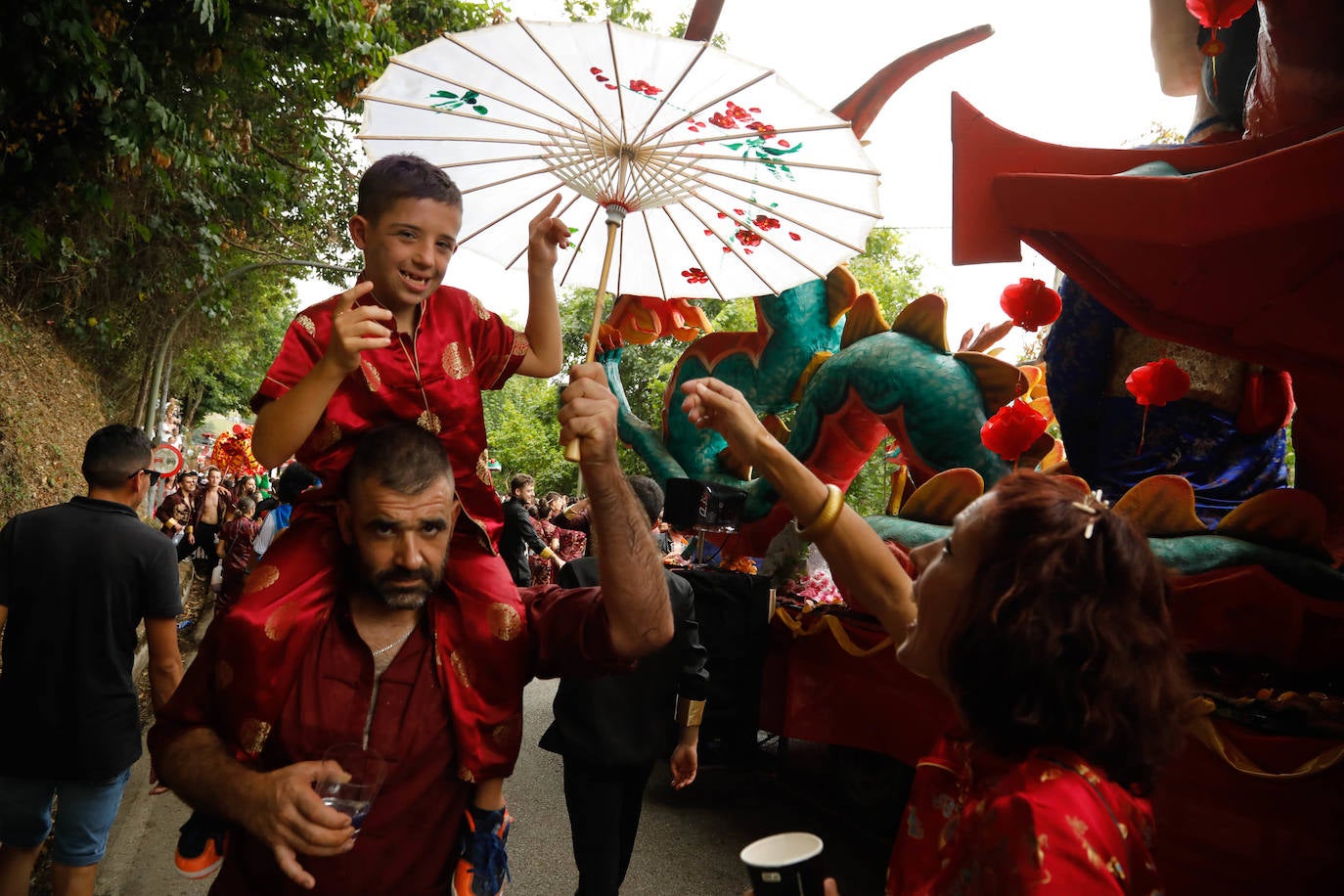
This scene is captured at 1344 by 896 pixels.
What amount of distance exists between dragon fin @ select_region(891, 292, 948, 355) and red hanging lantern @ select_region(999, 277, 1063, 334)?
1.59 meters

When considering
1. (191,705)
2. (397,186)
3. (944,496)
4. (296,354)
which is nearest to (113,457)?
(296,354)

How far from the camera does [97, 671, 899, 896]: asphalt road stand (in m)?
4.66

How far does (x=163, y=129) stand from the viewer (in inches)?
238

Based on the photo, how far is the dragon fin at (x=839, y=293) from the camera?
264 inches

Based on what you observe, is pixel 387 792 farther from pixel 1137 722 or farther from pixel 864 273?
pixel 864 273

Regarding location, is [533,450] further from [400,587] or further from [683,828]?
[400,587]

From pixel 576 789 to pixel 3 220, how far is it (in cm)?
605

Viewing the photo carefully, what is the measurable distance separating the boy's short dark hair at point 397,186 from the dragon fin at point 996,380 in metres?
3.79

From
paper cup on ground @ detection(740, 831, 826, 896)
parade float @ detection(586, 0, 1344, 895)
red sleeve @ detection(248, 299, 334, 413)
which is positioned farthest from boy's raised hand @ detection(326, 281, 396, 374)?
parade float @ detection(586, 0, 1344, 895)

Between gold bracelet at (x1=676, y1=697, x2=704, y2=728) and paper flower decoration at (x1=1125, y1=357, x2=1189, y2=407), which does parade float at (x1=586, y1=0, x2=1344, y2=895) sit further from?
gold bracelet at (x1=676, y1=697, x2=704, y2=728)

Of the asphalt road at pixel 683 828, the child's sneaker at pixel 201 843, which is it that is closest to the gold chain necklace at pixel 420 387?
the child's sneaker at pixel 201 843

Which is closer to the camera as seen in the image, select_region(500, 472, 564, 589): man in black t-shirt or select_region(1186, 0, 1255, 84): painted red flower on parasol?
select_region(1186, 0, 1255, 84): painted red flower on parasol

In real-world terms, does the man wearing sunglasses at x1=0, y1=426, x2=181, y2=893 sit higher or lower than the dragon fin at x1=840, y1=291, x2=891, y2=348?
lower

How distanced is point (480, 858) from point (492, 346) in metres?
1.32
